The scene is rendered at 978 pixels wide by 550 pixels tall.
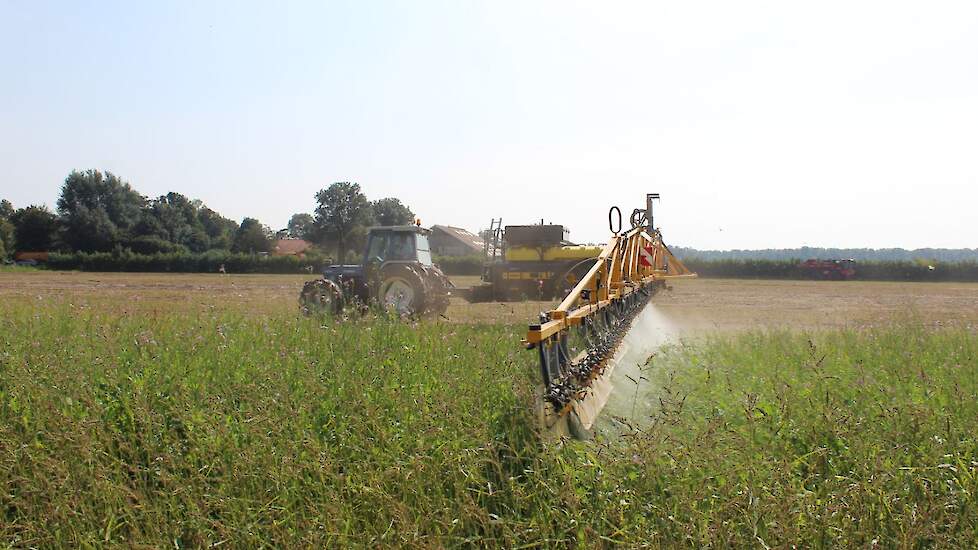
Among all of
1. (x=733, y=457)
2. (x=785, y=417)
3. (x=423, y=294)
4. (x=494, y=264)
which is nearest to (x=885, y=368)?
(x=785, y=417)

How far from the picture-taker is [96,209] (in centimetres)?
6862

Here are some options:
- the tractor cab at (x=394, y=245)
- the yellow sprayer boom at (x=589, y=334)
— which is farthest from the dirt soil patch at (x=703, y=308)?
the yellow sprayer boom at (x=589, y=334)

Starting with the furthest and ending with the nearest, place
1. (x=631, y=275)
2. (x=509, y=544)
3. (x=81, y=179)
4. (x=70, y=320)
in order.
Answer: (x=81, y=179) < (x=631, y=275) < (x=70, y=320) < (x=509, y=544)

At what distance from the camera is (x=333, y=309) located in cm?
1107

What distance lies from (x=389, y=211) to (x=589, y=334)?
54.2 m

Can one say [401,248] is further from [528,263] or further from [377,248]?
[528,263]

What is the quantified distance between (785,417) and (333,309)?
7.80 metres

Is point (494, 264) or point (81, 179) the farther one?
point (81, 179)

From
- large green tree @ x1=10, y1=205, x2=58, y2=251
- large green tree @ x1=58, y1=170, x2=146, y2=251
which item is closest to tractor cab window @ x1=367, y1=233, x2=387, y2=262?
large green tree @ x1=58, y1=170, x2=146, y2=251

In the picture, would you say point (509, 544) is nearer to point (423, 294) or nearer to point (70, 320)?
point (70, 320)

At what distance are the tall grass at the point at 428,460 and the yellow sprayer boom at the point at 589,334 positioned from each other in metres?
0.25

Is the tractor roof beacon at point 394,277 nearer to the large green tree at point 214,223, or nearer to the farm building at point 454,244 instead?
the farm building at point 454,244

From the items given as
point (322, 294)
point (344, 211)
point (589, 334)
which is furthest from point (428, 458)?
point (344, 211)

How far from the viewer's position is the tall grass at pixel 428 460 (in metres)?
3.38
